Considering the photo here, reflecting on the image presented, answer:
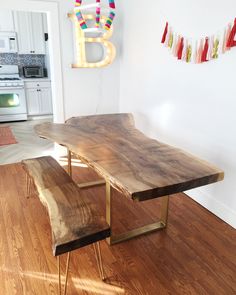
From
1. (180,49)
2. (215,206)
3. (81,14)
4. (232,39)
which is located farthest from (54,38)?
(215,206)

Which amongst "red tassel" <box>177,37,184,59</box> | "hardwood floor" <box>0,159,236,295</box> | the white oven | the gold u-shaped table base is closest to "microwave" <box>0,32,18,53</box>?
the white oven

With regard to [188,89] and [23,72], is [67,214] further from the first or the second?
[23,72]

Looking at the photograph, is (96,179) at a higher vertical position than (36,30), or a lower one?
lower

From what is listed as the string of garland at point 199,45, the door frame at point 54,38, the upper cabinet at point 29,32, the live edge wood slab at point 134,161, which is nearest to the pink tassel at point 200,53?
the string of garland at point 199,45

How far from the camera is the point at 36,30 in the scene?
554 centimetres

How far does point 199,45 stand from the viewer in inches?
97.3

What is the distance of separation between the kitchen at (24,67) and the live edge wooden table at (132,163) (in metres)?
3.19

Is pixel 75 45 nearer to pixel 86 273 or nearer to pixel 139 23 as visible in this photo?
pixel 139 23

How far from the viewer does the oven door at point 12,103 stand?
17.9 ft

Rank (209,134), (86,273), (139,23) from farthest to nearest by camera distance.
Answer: (139,23), (209,134), (86,273)

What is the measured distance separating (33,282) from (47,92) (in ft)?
15.5

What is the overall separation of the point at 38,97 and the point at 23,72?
0.68m

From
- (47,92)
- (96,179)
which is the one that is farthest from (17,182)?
(47,92)

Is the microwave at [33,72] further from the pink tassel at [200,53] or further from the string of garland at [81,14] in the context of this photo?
the pink tassel at [200,53]
